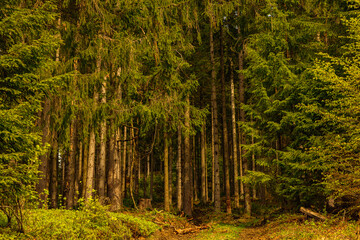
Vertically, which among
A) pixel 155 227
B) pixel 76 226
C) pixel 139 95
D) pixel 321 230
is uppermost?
pixel 139 95

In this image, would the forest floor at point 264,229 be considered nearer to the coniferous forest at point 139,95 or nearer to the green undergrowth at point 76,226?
the coniferous forest at point 139,95

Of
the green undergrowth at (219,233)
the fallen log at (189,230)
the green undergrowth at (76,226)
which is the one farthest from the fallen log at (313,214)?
the green undergrowth at (76,226)

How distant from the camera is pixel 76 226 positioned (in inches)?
318

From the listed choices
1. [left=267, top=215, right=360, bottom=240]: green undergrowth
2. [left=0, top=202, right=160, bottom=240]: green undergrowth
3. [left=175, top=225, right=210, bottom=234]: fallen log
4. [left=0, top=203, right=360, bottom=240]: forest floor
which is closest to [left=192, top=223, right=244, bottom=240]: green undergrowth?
[left=0, top=203, right=360, bottom=240]: forest floor

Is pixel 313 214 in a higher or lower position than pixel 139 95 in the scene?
lower

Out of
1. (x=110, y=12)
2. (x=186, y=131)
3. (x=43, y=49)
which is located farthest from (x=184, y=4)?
(x=43, y=49)

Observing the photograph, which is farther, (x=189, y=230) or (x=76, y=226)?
(x=189, y=230)

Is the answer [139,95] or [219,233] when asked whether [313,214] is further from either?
[139,95]

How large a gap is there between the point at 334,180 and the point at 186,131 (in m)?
6.01

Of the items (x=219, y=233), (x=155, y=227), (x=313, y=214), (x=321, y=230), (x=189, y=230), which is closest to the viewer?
(x=321, y=230)

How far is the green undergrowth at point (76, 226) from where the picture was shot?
6.74 metres

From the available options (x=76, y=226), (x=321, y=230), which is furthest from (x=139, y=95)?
(x=321, y=230)

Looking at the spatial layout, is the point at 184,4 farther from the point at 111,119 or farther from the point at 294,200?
the point at 294,200

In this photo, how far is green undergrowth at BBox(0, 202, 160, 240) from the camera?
674 centimetres
